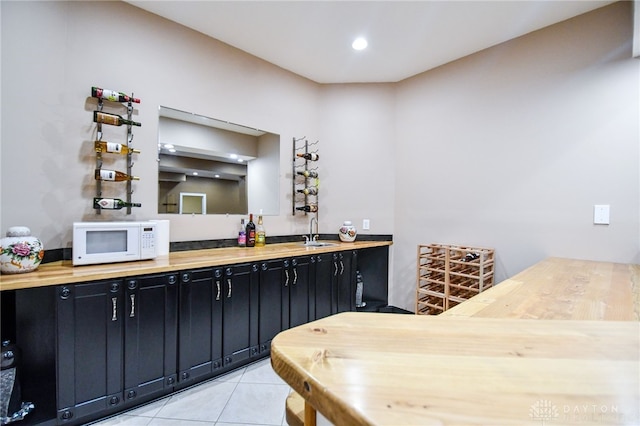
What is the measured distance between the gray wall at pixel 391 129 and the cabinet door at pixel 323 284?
659 mm

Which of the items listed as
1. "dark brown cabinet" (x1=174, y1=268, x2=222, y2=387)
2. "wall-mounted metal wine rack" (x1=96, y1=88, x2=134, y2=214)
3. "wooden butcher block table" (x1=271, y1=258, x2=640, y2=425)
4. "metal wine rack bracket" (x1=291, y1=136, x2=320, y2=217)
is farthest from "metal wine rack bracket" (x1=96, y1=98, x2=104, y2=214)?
"wooden butcher block table" (x1=271, y1=258, x2=640, y2=425)

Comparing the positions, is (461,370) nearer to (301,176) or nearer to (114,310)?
(114,310)

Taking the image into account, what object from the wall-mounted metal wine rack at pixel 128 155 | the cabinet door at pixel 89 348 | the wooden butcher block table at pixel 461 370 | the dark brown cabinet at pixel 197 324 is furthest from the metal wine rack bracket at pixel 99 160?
the wooden butcher block table at pixel 461 370

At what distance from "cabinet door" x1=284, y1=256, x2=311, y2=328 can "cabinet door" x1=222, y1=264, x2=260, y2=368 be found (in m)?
0.33

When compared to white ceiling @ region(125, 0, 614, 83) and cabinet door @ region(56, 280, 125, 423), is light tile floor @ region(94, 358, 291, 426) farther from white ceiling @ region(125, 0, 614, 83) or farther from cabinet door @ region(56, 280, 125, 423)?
white ceiling @ region(125, 0, 614, 83)

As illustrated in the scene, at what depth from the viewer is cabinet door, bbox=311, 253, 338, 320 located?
8.51 ft

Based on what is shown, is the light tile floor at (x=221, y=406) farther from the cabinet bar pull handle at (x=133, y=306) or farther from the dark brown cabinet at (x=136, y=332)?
the cabinet bar pull handle at (x=133, y=306)

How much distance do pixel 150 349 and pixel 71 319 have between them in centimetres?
45

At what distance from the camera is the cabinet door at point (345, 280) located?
278 cm

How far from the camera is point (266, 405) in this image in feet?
5.93

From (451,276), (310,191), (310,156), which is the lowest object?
(451,276)

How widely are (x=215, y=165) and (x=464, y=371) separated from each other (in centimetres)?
261

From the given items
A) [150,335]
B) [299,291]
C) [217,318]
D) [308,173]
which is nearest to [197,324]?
[217,318]

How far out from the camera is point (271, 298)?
2.26m
